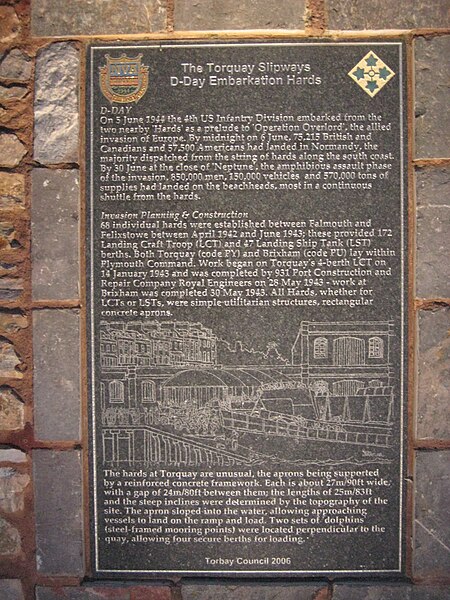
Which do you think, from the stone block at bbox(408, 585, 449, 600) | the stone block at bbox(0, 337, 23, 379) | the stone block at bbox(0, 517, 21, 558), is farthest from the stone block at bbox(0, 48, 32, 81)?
the stone block at bbox(408, 585, 449, 600)

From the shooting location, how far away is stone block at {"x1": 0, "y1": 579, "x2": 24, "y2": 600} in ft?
8.63

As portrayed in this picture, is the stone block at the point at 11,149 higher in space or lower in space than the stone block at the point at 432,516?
higher

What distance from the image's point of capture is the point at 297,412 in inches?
101

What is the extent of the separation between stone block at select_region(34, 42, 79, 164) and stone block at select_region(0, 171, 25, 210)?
141mm

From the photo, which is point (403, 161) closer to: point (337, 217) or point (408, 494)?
point (337, 217)

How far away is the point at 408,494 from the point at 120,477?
1.37 m

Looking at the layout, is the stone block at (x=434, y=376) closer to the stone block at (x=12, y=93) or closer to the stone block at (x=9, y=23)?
the stone block at (x=12, y=93)

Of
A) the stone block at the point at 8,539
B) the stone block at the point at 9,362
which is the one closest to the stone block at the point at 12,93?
the stone block at the point at 9,362

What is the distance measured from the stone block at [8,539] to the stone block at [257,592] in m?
0.84

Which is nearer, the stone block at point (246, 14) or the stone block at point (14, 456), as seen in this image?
the stone block at point (246, 14)

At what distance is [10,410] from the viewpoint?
8.55 feet

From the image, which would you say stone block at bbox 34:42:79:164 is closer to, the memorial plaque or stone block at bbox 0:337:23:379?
the memorial plaque

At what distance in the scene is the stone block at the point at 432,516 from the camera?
256cm

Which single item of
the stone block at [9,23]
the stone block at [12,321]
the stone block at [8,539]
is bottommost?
the stone block at [8,539]
